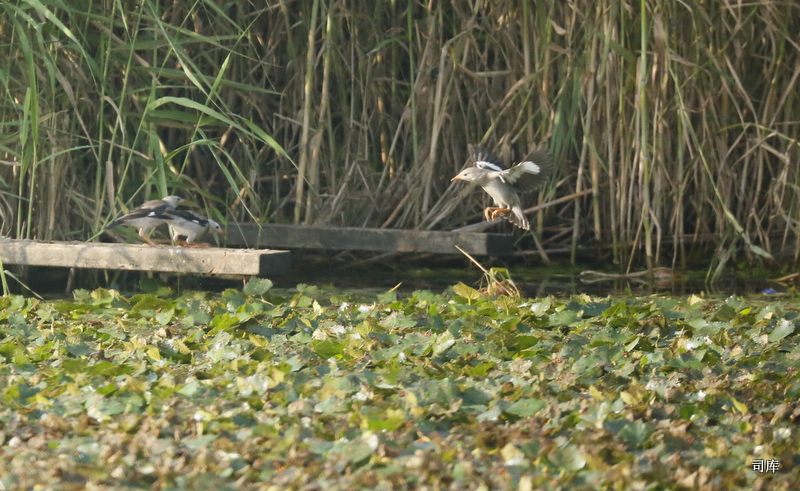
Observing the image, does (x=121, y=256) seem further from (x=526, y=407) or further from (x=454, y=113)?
(x=526, y=407)

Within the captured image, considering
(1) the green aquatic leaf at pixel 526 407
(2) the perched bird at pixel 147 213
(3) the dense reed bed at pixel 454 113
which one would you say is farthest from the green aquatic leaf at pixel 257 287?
(1) the green aquatic leaf at pixel 526 407

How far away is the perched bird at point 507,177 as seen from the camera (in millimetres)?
5028

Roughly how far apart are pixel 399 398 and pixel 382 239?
2.95 metres

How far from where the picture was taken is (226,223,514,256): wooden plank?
5.73 meters

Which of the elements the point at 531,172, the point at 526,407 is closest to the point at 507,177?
the point at 531,172

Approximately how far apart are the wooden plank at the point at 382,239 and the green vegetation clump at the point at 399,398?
1339 millimetres

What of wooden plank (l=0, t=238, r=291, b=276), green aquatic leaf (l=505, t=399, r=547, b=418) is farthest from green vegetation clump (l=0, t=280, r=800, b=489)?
wooden plank (l=0, t=238, r=291, b=276)

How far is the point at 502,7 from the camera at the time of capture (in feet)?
20.8

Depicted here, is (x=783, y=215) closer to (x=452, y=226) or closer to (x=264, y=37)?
(x=452, y=226)

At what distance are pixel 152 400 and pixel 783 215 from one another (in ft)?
14.0

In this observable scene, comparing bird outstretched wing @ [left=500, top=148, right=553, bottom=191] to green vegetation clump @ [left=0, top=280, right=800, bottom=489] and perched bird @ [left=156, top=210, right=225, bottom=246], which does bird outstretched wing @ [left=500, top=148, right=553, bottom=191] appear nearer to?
green vegetation clump @ [left=0, top=280, right=800, bottom=489]

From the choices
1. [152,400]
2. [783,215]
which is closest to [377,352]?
[152,400]

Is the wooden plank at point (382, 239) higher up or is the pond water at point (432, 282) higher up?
the wooden plank at point (382, 239)

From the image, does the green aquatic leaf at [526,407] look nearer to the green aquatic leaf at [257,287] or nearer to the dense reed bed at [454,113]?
the green aquatic leaf at [257,287]
